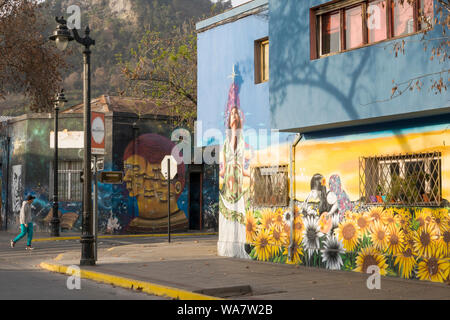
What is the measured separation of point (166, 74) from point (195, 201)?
9.46 m

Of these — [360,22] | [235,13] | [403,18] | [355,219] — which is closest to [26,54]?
[235,13]

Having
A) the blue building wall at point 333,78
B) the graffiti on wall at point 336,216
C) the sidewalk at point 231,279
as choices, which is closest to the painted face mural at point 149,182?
the sidewalk at point 231,279

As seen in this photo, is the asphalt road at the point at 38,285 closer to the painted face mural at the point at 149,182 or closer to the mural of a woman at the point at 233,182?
the mural of a woman at the point at 233,182

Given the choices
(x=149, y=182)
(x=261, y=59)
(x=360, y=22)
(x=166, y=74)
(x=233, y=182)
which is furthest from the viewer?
(x=149, y=182)

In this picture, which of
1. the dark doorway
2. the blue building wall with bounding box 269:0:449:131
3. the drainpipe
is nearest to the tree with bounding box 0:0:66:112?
the dark doorway

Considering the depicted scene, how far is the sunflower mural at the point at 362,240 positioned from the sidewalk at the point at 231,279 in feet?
0.95

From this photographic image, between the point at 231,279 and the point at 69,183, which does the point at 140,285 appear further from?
the point at 69,183

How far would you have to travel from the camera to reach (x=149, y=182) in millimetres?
28484

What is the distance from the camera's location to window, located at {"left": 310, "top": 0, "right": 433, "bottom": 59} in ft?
38.2

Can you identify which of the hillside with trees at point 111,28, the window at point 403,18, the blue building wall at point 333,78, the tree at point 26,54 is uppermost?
the hillside with trees at point 111,28

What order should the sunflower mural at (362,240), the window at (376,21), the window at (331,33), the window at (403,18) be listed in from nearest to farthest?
1. the sunflower mural at (362,240)
2. the window at (403,18)
3. the window at (376,21)
4. the window at (331,33)

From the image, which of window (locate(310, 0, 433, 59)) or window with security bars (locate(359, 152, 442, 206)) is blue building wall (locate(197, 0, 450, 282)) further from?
window (locate(310, 0, 433, 59))

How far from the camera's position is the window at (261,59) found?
15945mm
